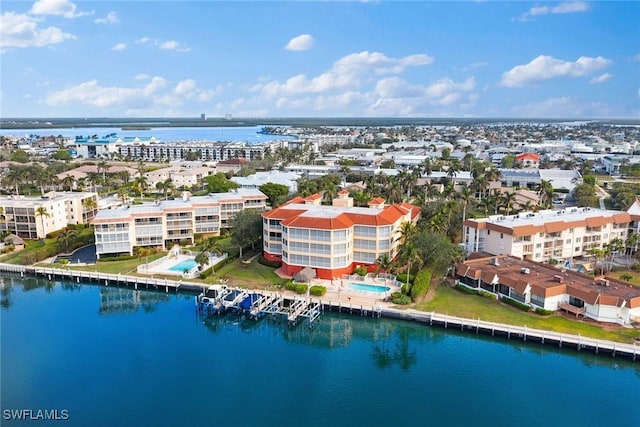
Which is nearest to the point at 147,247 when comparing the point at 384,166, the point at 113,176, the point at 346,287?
the point at 346,287

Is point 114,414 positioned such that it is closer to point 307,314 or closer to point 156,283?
point 307,314

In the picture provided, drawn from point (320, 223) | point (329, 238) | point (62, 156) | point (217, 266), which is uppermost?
point (62, 156)

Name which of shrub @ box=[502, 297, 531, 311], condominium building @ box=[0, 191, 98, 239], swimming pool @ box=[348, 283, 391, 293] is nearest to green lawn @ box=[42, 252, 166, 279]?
condominium building @ box=[0, 191, 98, 239]

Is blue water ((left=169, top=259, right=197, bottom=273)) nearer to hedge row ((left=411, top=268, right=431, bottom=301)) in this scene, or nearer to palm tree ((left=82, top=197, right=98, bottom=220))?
hedge row ((left=411, top=268, right=431, bottom=301))

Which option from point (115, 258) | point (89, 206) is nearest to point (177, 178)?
point (89, 206)

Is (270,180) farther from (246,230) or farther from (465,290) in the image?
(465,290)

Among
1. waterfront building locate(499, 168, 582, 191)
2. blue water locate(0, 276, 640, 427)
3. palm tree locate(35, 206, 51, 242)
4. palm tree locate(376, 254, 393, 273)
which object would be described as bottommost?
blue water locate(0, 276, 640, 427)

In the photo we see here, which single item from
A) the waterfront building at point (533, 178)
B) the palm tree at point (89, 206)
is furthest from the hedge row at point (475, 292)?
the waterfront building at point (533, 178)
